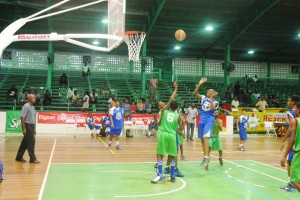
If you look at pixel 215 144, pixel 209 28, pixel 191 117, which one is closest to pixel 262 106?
pixel 209 28

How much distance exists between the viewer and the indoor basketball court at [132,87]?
716 cm

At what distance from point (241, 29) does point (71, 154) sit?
17559mm

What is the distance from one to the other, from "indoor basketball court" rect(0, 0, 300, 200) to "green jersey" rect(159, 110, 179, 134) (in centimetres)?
111

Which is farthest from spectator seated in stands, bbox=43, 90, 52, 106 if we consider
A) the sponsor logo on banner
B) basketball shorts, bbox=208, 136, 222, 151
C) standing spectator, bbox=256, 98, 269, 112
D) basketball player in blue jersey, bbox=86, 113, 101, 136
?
basketball shorts, bbox=208, 136, 222, 151

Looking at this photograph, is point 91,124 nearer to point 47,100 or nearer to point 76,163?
point 47,100

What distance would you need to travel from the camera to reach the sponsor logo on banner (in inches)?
789

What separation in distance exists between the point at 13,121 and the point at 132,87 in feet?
33.9

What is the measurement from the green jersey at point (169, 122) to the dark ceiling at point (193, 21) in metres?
14.9

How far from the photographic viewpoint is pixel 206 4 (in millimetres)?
22578

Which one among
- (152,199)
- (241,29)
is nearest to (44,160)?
(152,199)

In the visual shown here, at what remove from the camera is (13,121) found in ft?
66.0

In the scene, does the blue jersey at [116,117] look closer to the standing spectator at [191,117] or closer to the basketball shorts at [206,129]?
the basketball shorts at [206,129]

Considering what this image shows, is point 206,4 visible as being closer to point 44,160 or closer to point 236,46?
point 236,46

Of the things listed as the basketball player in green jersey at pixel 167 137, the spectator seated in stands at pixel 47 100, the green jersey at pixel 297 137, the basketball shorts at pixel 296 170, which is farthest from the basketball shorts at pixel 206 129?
the spectator seated in stands at pixel 47 100
